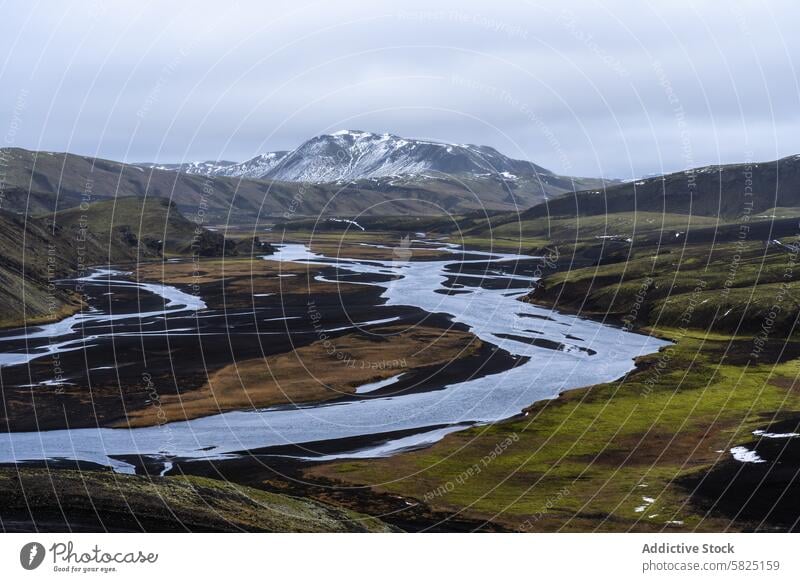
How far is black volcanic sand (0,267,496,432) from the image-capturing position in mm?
87312

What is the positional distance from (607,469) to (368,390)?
35316mm

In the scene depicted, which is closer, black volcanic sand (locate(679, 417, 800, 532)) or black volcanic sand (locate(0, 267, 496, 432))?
black volcanic sand (locate(679, 417, 800, 532))

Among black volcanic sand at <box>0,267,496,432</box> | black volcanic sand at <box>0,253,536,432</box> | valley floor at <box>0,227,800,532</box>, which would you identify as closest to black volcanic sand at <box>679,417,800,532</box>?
valley floor at <box>0,227,800,532</box>

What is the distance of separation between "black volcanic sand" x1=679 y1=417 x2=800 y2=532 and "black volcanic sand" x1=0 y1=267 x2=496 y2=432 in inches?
1856

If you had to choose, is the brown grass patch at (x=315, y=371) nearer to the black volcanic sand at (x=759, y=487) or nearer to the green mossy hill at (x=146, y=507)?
the green mossy hill at (x=146, y=507)

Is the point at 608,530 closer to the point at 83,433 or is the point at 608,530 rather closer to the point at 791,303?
the point at 83,433

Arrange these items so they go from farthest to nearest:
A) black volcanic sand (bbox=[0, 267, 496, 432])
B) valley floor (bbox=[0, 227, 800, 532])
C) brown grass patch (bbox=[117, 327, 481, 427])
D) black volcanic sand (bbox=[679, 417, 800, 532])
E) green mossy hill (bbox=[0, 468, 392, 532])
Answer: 1. brown grass patch (bbox=[117, 327, 481, 427])
2. black volcanic sand (bbox=[0, 267, 496, 432])
3. black volcanic sand (bbox=[679, 417, 800, 532])
4. valley floor (bbox=[0, 227, 800, 532])
5. green mossy hill (bbox=[0, 468, 392, 532])

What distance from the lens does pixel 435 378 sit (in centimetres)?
10375

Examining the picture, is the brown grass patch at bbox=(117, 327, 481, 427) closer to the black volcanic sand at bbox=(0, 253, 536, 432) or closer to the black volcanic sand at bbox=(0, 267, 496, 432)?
the black volcanic sand at bbox=(0, 253, 536, 432)

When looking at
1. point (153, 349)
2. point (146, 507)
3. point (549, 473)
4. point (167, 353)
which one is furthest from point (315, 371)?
point (146, 507)

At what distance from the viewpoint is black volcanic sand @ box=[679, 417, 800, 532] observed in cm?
5428

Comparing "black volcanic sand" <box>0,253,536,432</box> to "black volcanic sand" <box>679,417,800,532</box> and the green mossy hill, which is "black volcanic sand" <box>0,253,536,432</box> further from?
"black volcanic sand" <box>679,417,800,532</box>

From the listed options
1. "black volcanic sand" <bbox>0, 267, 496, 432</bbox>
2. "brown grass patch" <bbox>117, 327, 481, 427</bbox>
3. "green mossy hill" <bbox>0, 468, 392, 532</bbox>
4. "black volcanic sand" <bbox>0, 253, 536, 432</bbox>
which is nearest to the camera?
"green mossy hill" <bbox>0, 468, 392, 532</bbox>

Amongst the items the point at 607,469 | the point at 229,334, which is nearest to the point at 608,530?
the point at 607,469
